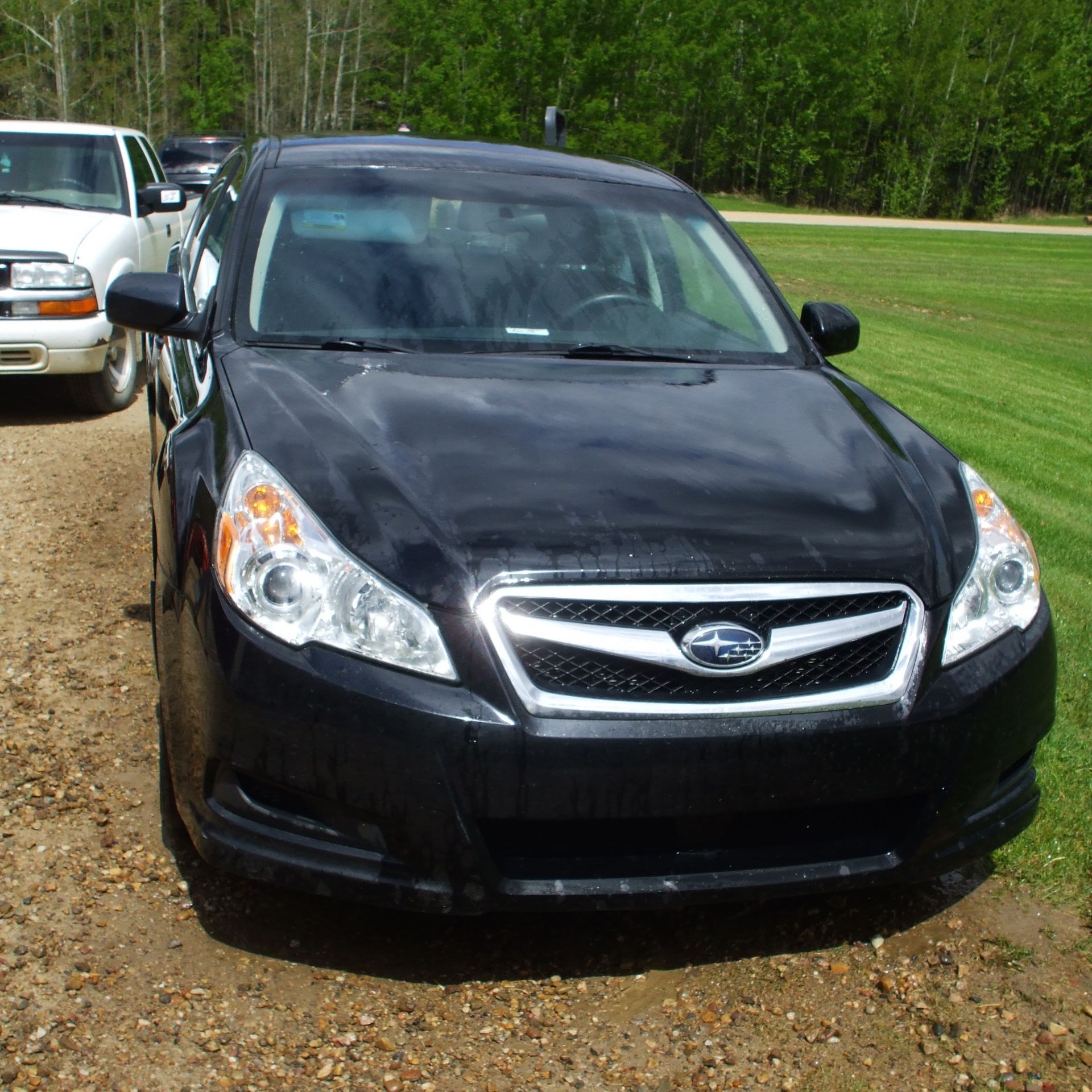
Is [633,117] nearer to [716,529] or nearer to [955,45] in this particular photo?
[955,45]

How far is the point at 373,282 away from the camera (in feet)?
12.7

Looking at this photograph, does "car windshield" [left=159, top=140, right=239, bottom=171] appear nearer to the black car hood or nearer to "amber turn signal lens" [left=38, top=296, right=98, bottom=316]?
"amber turn signal lens" [left=38, top=296, right=98, bottom=316]

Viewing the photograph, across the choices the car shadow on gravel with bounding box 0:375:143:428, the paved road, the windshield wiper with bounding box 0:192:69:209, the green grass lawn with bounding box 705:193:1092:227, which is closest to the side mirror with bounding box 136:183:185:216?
the windshield wiper with bounding box 0:192:69:209

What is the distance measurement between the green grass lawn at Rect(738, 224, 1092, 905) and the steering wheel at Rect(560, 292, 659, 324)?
→ 1.84 metres

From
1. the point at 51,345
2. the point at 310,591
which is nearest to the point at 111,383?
the point at 51,345

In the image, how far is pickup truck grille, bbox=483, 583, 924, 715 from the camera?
2473 mm

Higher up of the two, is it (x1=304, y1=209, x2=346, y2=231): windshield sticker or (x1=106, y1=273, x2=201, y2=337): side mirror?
(x1=304, y1=209, x2=346, y2=231): windshield sticker

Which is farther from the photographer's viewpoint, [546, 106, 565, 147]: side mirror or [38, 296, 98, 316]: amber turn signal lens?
[38, 296, 98, 316]: amber turn signal lens

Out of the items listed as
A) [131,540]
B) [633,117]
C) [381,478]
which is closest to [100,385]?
[131,540]

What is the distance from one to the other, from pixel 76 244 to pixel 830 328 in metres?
5.53

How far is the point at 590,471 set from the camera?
2.89 m

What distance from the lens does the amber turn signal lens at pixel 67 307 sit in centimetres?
777

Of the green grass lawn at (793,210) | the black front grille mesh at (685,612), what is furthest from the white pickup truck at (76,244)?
the green grass lawn at (793,210)

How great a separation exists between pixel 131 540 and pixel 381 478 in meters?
3.30
